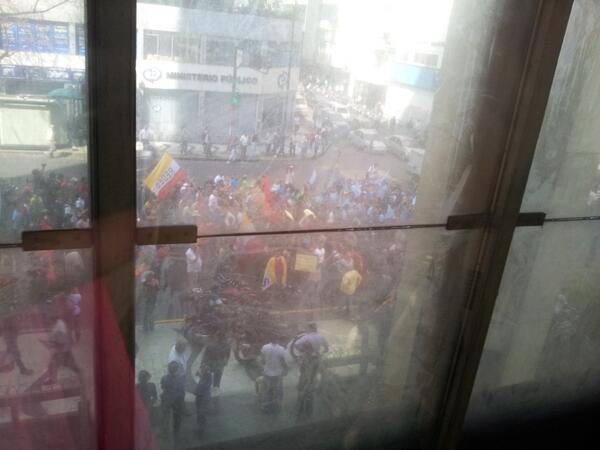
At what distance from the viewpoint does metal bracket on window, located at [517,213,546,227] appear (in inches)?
92.3

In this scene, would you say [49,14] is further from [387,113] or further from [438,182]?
[438,182]

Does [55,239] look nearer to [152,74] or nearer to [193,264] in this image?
[193,264]

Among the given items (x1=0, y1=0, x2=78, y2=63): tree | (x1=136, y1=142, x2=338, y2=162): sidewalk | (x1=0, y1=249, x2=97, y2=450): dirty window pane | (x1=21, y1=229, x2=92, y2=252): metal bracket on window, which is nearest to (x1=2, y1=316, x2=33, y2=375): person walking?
(x1=0, y1=249, x2=97, y2=450): dirty window pane

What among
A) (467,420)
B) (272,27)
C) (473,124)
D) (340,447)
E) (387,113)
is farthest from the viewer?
(467,420)

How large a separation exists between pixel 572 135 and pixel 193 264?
1.93 m

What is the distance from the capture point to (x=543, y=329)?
2742 mm

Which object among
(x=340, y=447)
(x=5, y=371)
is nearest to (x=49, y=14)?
(x=5, y=371)

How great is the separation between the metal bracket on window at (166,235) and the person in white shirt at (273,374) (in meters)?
0.64

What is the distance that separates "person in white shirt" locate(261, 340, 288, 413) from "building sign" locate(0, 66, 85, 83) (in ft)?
4.20

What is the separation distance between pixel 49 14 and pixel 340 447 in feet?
7.29

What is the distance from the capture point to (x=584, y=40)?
2236 mm

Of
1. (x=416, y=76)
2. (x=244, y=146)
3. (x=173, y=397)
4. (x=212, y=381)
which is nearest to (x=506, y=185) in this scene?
(x=416, y=76)

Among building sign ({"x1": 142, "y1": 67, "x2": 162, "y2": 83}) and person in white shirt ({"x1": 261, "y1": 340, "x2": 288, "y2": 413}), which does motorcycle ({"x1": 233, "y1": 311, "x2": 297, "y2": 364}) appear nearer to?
person in white shirt ({"x1": 261, "y1": 340, "x2": 288, "y2": 413})

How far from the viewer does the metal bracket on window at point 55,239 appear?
5.06 feet
